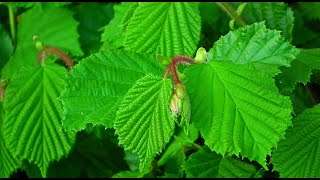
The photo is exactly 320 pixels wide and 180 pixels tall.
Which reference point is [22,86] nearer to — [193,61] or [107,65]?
[107,65]

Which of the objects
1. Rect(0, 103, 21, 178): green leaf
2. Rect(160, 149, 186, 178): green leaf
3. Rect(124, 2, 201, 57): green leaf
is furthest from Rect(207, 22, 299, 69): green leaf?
Rect(0, 103, 21, 178): green leaf

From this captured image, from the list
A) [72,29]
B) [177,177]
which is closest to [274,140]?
[177,177]

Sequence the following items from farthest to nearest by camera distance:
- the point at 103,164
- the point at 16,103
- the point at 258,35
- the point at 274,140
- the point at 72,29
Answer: the point at 103,164 < the point at 72,29 < the point at 16,103 < the point at 258,35 < the point at 274,140

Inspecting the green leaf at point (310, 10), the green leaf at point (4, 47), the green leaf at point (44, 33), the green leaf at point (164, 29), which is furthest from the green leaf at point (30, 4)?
the green leaf at point (310, 10)

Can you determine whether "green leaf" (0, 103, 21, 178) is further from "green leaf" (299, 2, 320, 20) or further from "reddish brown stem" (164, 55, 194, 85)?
"green leaf" (299, 2, 320, 20)

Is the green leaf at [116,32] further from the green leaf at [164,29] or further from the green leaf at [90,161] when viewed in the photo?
the green leaf at [90,161]

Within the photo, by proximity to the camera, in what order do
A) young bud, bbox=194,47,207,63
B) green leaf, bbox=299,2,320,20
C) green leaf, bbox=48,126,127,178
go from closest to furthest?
1. young bud, bbox=194,47,207,63
2. green leaf, bbox=299,2,320,20
3. green leaf, bbox=48,126,127,178

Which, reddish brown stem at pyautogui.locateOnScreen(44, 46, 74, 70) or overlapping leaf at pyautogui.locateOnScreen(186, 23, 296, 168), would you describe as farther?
reddish brown stem at pyautogui.locateOnScreen(44, 46, 74, 70)
